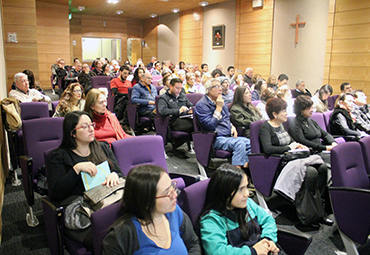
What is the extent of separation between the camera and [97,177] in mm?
2129

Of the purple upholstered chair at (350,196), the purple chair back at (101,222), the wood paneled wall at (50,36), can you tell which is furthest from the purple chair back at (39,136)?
the wood paneled wall at (50,36)

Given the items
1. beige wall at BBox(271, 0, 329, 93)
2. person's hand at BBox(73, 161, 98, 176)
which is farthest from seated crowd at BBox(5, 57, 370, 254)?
beige wall at BBox(271, 0, 329, 93)

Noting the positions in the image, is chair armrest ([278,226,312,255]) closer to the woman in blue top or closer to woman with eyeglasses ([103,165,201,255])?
the woman in blue top

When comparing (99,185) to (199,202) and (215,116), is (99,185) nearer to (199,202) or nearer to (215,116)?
(199,202)

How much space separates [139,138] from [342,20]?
7.26m

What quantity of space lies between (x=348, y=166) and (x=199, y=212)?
1.48 m

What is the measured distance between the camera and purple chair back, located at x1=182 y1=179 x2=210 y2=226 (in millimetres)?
1761

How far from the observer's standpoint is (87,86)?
7688mm

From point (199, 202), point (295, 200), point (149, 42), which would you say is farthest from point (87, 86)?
point (149, 42)

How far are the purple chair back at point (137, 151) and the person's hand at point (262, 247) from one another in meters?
1.09

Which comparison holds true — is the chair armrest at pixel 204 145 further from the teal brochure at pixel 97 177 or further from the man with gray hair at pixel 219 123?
the teal brochure at pixel 97 177

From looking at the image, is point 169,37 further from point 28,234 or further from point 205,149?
point 28,234

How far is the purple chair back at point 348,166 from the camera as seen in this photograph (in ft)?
8.16

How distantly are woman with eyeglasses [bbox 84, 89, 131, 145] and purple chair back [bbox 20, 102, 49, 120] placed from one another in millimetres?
1201
